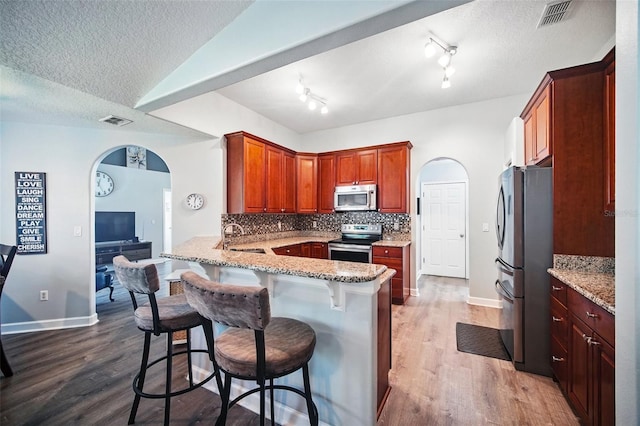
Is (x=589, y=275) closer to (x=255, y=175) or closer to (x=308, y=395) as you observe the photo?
(x=308, y=395)

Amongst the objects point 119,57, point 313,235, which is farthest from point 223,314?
point 313,235

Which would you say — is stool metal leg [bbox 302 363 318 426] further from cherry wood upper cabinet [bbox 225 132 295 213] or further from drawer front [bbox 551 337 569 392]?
cherry wood upper cabinet [bbox 225 132 295 213]

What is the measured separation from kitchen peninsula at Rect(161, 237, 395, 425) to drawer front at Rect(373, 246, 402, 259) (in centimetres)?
211

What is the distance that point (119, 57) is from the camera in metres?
1.83

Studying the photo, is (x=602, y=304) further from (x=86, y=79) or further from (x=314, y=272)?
(x=86, y=79)

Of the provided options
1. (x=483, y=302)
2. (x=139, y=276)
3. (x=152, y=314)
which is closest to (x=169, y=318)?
(x=152, y=314)

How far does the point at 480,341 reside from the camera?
271 cm

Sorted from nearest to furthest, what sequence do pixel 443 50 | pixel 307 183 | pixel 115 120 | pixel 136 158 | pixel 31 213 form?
1. pixel 443 50
2. pixel 115 120
3. pixel 31 213
4. pixel 307 183
5. pixel 136 158

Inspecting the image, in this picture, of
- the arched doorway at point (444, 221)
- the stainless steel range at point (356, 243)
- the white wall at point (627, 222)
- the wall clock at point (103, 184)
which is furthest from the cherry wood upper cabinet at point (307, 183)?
the wall clock at point (103, 184)

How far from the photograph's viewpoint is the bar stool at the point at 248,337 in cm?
100

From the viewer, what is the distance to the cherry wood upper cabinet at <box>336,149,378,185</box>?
4297mm

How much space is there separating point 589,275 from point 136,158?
9.62m

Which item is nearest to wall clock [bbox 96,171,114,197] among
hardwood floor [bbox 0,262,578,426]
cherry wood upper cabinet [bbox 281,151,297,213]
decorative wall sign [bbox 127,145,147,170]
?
decorative wall sign [bbox 127,145,147,170]

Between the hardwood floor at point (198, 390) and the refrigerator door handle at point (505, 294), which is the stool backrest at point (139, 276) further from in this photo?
the refrigerator door handle at point (505, 294)
